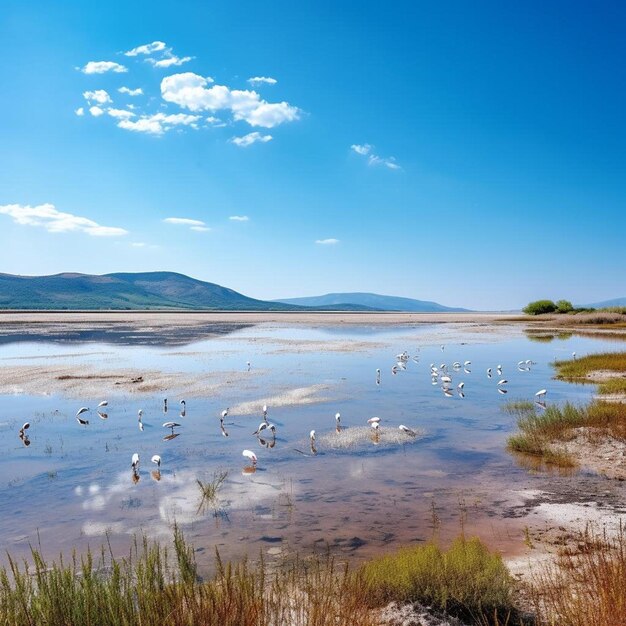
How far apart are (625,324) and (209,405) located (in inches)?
2571

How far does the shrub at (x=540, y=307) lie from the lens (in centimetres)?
10038

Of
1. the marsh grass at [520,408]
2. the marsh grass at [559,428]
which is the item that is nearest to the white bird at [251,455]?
the marsh grass at [559,428]

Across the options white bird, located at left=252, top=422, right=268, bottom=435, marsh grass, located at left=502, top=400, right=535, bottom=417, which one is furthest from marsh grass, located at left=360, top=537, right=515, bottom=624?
marsh grass, located at left=502, top=400, right=535, bottom=417

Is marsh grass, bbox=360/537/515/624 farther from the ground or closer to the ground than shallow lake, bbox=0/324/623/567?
farther from the ground

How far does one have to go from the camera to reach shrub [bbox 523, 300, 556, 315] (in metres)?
100

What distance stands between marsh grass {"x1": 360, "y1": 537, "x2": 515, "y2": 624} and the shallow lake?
1.53m

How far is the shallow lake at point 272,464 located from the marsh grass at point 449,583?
1.53 meters

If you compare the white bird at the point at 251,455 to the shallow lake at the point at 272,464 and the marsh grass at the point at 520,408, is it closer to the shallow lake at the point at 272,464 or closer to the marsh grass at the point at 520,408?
the shallow lake at the point at 272,464

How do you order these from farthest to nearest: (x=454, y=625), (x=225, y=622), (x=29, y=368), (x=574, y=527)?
(x=29, y=368) < (x=574, y=527) < (x=454, y=625) < (x=225, y=622)

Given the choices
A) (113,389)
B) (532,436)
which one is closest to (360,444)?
(532,436)

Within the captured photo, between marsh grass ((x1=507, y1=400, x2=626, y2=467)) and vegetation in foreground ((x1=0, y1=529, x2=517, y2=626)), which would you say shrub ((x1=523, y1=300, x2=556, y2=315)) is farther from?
vegetation in foreground ((x1=0, y1=529, x2=517, y2=626))

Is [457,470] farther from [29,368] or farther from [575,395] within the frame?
[29,368]

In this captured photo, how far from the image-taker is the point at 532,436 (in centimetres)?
1390

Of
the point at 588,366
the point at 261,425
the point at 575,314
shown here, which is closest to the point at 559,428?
the point at 261,425
